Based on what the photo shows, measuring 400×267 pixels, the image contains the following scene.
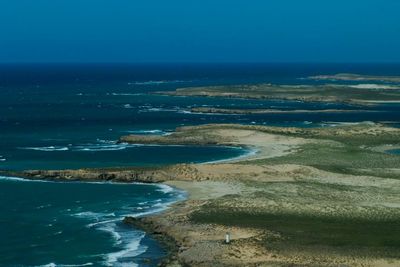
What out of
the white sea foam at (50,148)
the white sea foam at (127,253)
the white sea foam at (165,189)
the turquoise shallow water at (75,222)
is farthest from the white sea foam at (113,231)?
the white sea foam at (50,148)

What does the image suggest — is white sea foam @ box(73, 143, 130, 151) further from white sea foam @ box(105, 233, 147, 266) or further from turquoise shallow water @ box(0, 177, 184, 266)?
white sea foam @ box(105, 233, 147, 266)

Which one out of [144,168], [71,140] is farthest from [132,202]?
[71,140]

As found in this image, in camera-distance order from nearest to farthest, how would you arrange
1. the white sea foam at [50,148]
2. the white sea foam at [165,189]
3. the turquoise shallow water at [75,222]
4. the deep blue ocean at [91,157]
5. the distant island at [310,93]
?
the turquoise shallow water at [75,222] < the deep blue ocean at [91,157] < the white sea foam at [165,189] < the white sea foam at [50,148] < the distant island at [310,93]

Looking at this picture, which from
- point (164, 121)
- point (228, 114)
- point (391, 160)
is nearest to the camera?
point (391, 160)

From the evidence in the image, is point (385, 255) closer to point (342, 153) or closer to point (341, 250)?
point (341, 250)

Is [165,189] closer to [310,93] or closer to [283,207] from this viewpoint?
[283,207]

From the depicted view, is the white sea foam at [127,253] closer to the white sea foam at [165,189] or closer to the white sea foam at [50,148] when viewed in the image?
the white sea foam at [165,189]

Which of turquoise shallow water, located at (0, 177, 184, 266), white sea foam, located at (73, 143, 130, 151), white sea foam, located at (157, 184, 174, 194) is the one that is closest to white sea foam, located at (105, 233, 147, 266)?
turquoise shallow water, located at (0, 177, 184, 266)
